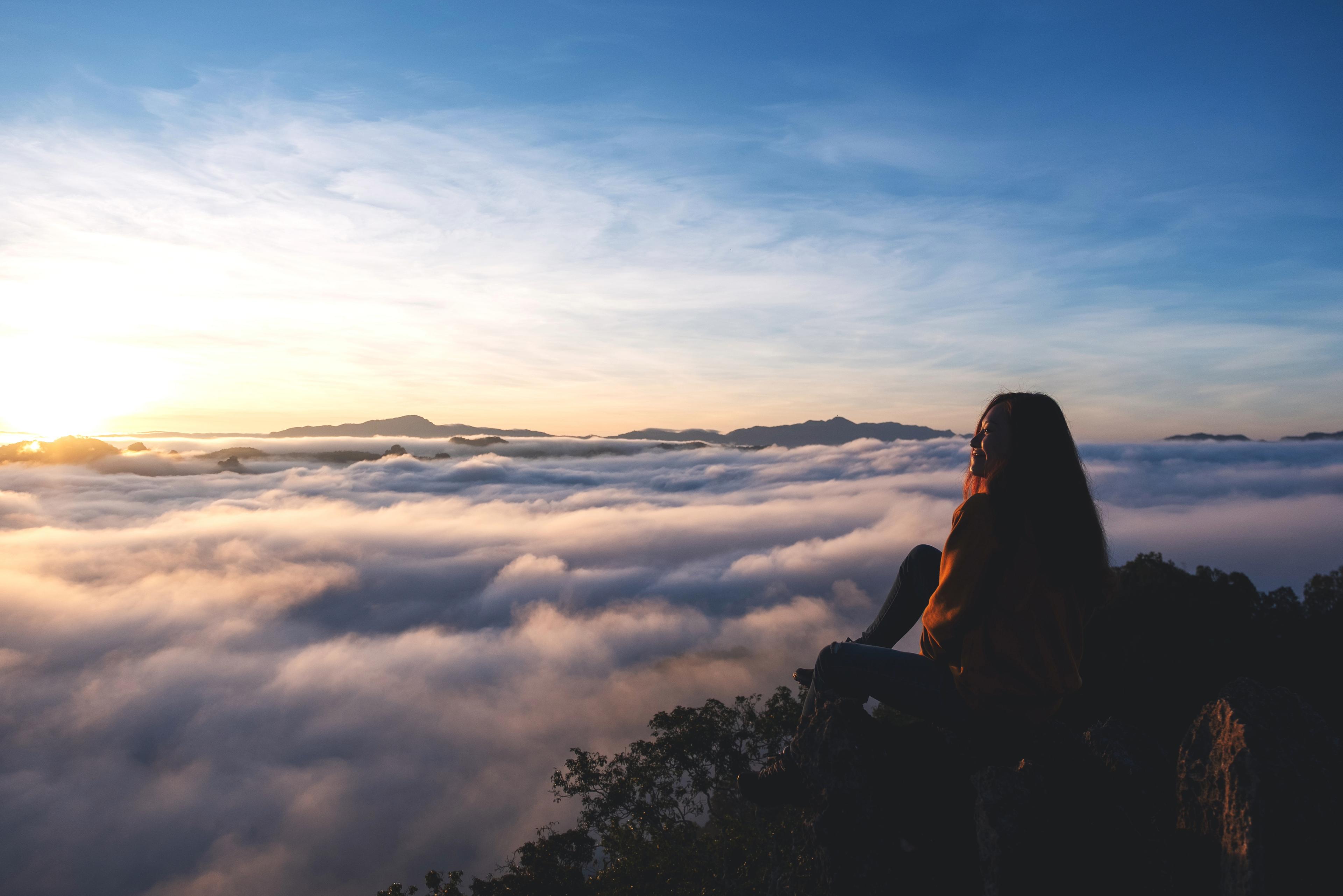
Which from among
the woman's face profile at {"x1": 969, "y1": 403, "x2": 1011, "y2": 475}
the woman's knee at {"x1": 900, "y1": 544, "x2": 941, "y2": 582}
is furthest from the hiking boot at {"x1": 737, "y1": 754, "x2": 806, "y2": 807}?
the woman's face profile at {"x1": 969, "y1": 403, "x2": 1011, "y2": 475}

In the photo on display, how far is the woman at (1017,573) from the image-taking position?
3.96 m

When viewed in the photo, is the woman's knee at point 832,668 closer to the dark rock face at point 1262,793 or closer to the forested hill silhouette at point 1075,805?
the forested hill silhouette at point 1075,805

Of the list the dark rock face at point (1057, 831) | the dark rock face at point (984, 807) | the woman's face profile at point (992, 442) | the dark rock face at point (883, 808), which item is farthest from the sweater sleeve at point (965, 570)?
the dark rock face at point (883, 808)

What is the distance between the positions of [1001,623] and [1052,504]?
80 centimetres

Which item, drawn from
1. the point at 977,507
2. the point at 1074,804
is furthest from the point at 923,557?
the point at 1074,804

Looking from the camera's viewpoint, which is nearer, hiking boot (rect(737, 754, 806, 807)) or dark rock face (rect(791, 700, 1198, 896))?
dark rock face (rect(791, 700, 1198, 896))

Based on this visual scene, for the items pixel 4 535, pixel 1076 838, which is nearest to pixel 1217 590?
pixel 1076 838

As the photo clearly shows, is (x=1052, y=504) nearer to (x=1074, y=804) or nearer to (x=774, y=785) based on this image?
(x=1074, y=804)

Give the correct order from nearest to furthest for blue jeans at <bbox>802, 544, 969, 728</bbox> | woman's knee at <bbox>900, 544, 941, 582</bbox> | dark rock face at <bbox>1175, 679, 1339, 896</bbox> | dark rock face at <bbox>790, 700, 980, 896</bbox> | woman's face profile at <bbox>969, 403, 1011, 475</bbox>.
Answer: woman's face profile at <bbox>969, 403, 1011, 475</bbox> → blue jeans at <bbox>802, 544, 969, 728</bbox> → dark rock face at <bbox>1175, 679, 1339, 896</bbox> → woman's knee at <bbox>900, 544, 941, 582</bbox> → dark rock face at <bbox>790, 700, 980, 896</bbox>

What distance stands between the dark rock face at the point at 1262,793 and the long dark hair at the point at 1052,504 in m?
2.72

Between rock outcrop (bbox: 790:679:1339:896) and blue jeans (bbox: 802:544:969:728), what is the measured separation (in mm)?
448

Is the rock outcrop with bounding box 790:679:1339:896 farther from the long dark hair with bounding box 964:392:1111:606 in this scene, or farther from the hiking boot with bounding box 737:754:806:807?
the long dark hair with bounding box 964:392:1111:606

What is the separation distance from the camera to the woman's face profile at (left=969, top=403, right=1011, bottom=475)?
4.15 m

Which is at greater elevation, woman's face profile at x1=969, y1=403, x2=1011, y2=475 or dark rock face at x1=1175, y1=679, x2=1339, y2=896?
woman's face profile at x1=969, y1=403, x2=1011, y2=475
